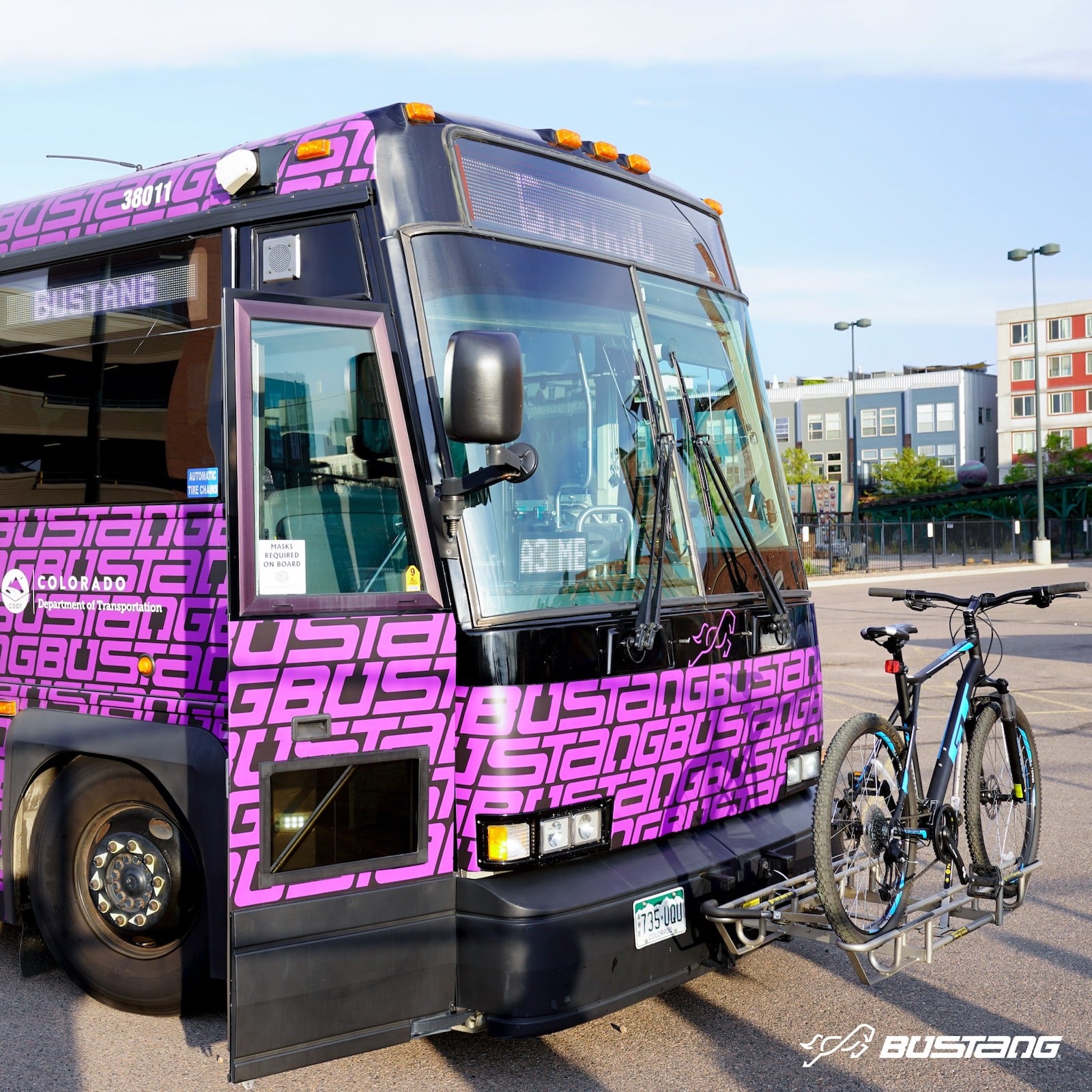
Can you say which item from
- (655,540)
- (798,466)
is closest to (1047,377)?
(798,466)

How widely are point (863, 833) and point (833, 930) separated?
0.39 metres

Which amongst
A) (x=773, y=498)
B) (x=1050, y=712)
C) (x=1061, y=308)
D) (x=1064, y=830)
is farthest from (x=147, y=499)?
(x=1061, y=308)

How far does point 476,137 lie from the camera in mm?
4551

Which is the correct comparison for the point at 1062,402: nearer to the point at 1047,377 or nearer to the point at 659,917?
the point at 1047,377

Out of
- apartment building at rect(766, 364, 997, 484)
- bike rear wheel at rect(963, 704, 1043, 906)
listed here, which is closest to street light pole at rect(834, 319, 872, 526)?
apartment building at rect(766, 364, 997, 484)

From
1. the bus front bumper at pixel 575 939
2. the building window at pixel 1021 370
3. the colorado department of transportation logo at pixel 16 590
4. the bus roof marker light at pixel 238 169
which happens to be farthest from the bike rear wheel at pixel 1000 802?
the building window at pixel 1021 370

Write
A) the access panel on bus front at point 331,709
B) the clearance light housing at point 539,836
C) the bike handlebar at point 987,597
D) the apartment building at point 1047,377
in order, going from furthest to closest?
the apartment building at point 1047,377, the bike handlebar at point 987,597, the clearance light housing at point 539,836, the access panel on bus front at point 331,709

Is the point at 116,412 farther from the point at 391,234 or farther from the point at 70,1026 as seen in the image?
the point at 70,1026

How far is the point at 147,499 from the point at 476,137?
174 cm

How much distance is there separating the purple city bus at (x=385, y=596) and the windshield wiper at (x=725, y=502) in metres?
0.02

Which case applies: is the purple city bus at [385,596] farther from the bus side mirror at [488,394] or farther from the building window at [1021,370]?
the building window at [1021,370]

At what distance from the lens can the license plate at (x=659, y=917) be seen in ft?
13.8

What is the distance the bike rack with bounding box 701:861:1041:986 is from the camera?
→ 435 centimetres

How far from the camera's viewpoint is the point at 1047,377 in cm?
8712
